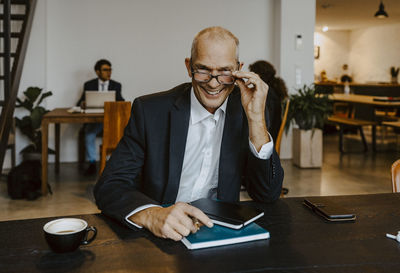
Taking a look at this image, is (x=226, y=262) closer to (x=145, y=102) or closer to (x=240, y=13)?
(x=145, y=102)

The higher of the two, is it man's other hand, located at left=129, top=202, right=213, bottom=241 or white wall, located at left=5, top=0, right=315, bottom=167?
white wall, located at left=5, top=0, right=315, bottom=167

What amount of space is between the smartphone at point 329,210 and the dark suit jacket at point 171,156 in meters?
0.19

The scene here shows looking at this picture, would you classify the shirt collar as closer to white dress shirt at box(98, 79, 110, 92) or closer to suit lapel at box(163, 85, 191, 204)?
suit lapel at box(163, 85, 191, 204)

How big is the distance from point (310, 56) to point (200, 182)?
519cm

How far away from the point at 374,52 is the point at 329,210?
13.0m

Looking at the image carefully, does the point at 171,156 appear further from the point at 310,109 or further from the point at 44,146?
the point at 310,109

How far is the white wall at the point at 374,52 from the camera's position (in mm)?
12284

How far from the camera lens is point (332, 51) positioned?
547 inches

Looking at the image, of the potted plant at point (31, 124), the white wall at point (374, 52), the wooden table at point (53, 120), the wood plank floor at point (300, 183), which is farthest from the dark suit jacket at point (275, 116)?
the white wall at point (374, 52)

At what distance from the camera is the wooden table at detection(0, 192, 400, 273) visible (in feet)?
3.04

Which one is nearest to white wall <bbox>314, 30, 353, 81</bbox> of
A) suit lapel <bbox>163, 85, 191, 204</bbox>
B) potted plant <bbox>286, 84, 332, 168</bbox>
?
potted plant <bbox>286, 84, 332, 168</bbox>

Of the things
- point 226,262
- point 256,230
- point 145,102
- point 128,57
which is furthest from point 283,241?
point 128,57

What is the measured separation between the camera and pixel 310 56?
20.9 feet

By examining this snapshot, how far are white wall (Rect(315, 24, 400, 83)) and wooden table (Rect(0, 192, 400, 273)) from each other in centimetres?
1253
